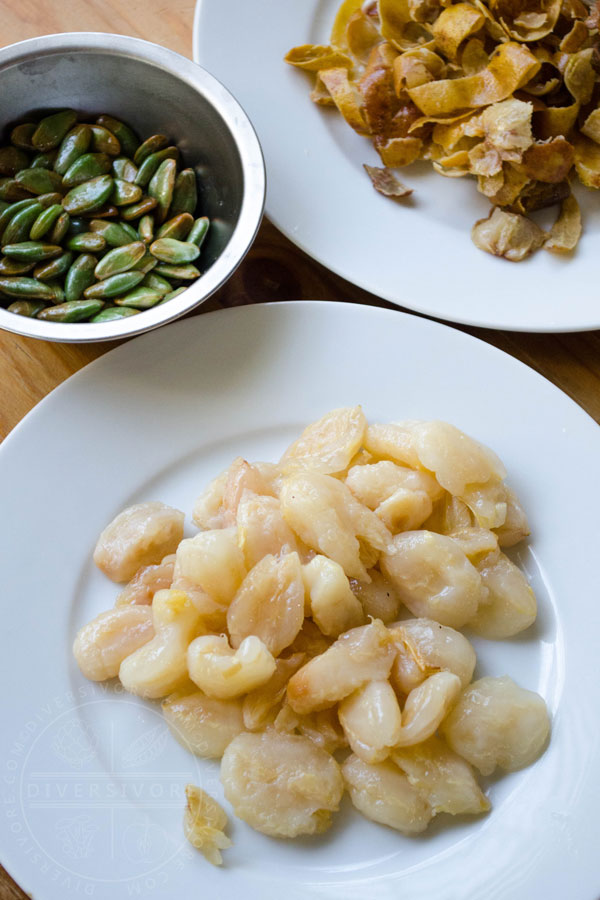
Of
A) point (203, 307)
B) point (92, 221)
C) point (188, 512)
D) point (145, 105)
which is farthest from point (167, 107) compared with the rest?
point (188, 512)

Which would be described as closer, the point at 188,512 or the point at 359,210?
the point at 188,512

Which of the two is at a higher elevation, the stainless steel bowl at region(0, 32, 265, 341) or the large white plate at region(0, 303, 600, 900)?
the stainless steel bowl at region(0, 32, 265, 341)

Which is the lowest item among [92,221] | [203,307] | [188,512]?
[188,512]

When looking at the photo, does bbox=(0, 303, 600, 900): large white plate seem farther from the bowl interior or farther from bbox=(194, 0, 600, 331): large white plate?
the bowl interior

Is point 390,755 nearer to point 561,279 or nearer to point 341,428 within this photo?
point 341,428

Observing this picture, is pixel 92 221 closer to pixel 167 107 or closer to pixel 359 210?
pixel 167 107

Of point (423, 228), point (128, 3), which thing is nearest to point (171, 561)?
point (423, 228)

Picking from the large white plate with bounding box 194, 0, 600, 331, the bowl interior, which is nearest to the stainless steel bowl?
the bowl interior
